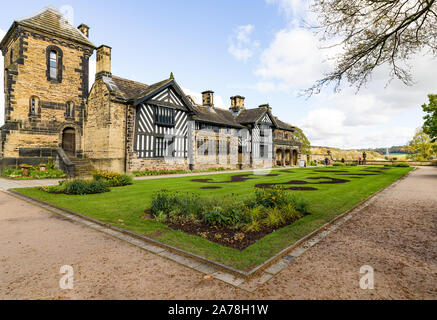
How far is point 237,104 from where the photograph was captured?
34.8 meters

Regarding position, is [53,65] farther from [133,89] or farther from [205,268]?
[205,268]

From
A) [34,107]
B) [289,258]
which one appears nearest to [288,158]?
[34,107]

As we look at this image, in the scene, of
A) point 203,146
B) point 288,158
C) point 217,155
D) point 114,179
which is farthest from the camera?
point 288,158

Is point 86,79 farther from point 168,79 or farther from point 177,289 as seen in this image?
point 177,289

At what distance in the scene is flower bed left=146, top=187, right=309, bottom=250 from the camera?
5.11m

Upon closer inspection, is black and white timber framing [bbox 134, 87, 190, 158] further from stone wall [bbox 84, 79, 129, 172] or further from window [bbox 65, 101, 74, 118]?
window [bbox 65, 101, 74, 118]

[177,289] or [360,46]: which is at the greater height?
[360,46]

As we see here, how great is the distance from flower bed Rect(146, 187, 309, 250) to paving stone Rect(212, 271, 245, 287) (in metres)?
1.03

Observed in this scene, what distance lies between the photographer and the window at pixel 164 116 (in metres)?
20.5

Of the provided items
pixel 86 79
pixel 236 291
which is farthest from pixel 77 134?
pixel 236 291

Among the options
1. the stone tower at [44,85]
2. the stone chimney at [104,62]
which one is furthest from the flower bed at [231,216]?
the stone chimney at [104,62]

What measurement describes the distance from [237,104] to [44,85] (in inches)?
932

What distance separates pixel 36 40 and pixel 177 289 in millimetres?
23196
